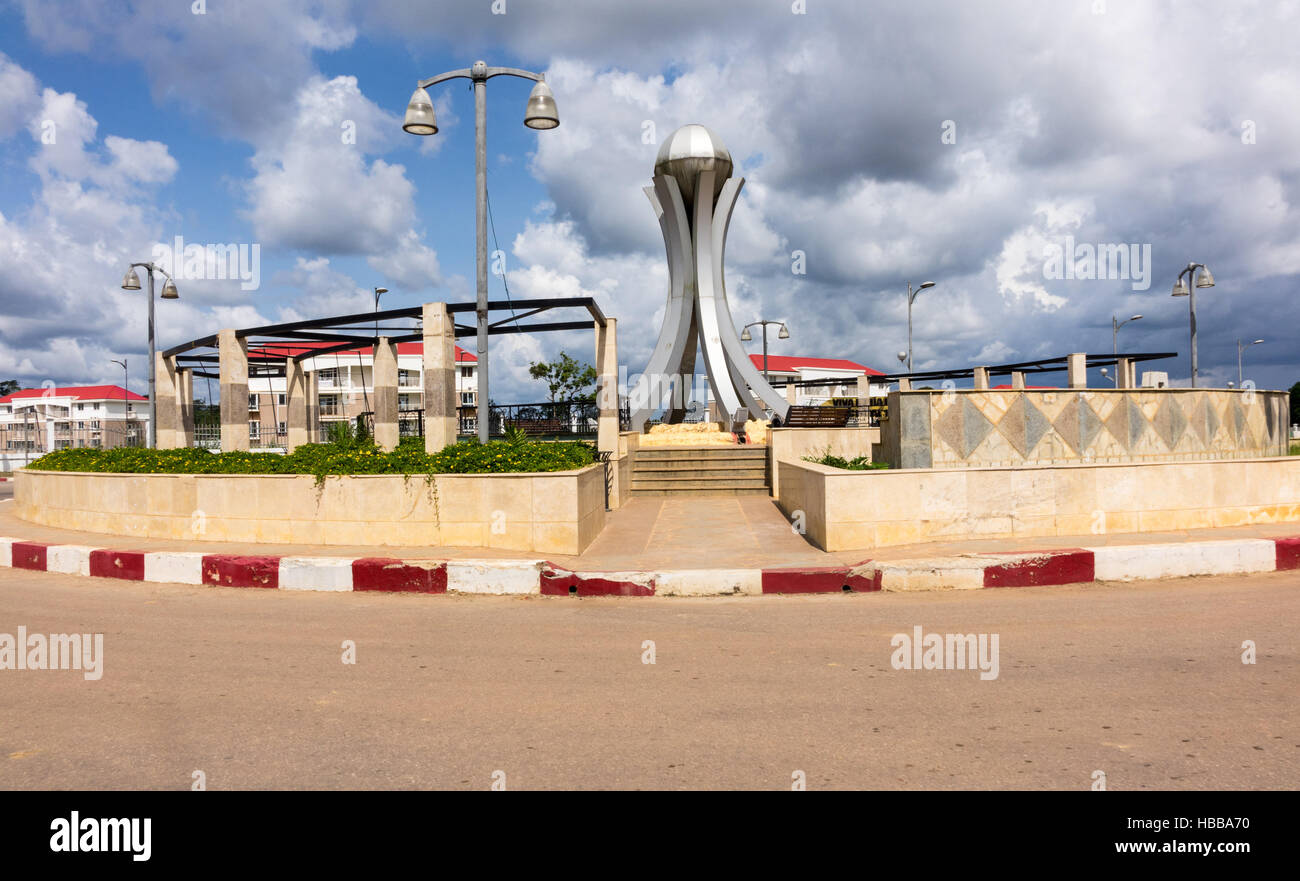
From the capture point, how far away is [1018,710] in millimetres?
4043

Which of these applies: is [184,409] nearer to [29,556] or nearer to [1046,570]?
[29,556]

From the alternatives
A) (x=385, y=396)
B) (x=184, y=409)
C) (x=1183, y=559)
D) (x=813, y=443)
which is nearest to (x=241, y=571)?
(x=1183, y=559)

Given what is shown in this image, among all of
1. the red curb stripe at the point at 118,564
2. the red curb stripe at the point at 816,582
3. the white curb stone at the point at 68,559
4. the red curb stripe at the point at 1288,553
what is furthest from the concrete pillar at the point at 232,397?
the red curb stripe at the point at 1288,553

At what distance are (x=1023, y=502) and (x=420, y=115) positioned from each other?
8.83 metres

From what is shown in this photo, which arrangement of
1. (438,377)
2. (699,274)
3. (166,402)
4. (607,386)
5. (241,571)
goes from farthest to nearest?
(699,274), (166,402), (607,386), (438,377), (241,571)

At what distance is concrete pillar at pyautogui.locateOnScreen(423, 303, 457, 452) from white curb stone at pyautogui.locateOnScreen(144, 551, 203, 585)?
4.65 m

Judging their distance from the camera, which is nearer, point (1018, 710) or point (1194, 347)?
point (1018, 710)

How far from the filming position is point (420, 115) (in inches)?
415

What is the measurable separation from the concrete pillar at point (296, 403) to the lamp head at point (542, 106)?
1647cm

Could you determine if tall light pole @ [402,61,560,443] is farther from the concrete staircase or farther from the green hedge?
the concrete staircase

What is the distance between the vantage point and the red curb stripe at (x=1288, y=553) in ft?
25.9
